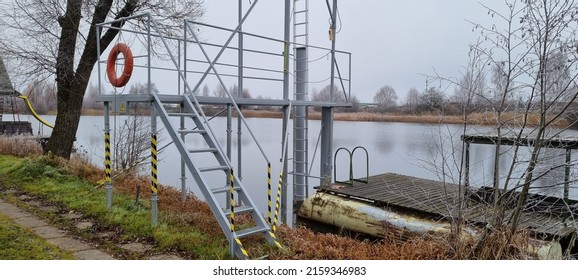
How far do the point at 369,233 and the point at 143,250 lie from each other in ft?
13.7

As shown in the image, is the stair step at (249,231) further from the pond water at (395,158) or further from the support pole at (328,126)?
the support pole at (328,126)

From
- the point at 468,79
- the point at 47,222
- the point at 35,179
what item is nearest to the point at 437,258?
the point at 468,79

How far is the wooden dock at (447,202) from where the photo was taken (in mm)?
6436

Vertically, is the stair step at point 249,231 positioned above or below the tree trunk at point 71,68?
below

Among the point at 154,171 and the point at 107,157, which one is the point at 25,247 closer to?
the point at 154,171

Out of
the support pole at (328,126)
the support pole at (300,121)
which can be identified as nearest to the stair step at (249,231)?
the support pole at (300,121)

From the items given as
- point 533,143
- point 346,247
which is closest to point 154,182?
point 346,247

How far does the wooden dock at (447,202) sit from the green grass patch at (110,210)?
10.3ft

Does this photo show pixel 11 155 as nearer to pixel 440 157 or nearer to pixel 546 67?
pixel 440 157

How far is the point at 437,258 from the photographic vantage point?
5.55 metres

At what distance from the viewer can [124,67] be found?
7477 mm

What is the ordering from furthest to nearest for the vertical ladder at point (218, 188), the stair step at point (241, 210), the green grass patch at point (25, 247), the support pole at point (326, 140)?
the support pole at point (326, 140) < the stair step at point (241, 210) < the vertical ladder at point (218, 188) < the green grass patch at point (25, 247)

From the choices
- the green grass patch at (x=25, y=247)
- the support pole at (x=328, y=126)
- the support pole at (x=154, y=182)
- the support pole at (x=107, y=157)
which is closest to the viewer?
the green grass patch at (x=25, y=247)

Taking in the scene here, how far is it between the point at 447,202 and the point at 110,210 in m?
5.06
